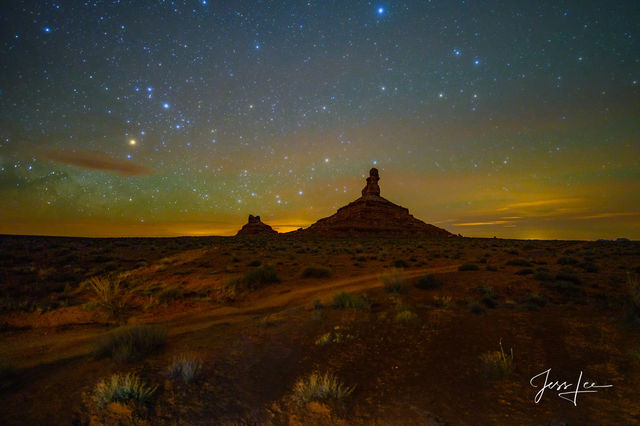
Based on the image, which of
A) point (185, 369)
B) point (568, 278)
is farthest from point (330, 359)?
point (568, 278)

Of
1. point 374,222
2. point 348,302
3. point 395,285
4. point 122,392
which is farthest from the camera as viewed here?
point 374,222

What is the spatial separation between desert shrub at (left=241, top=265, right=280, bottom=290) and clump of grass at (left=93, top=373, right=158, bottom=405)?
30.3ft

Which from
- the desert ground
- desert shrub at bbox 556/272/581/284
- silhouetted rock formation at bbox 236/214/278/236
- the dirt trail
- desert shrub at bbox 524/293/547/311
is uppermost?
silhouetted rock formation at bbox 236/214/278/236

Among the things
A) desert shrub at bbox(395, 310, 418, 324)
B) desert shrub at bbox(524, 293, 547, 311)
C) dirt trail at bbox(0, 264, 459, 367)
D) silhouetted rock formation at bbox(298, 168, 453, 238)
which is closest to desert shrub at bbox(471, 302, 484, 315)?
desert shrub at bbox(524, 293, 547, 311)

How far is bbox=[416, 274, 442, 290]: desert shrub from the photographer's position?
39.4ft

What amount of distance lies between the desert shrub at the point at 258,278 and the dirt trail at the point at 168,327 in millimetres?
743

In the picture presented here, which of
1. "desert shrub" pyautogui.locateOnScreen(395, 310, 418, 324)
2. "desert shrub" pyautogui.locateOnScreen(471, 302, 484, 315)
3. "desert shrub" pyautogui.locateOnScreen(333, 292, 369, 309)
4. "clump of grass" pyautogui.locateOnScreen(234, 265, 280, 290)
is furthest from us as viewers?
"clump of grass" pyautogui.locateOnScreen(234, 265, 280, 290)

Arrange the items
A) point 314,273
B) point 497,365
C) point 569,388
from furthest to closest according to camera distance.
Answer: point 314,273 < point 497,365 < point 569,388

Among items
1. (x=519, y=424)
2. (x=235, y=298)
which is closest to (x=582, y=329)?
(x=519, y=424)

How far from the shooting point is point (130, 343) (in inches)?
227

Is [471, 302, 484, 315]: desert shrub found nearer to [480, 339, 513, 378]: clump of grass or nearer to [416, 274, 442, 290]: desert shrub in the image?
[480, 339, 513, 378]: clump of grass

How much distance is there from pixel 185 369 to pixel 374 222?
87172 mm

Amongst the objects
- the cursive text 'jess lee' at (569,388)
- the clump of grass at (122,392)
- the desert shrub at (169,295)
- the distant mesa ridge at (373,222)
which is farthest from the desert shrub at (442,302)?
the distant mesa ridge at (373,222)

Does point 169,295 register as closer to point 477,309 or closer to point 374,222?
point 477,309
